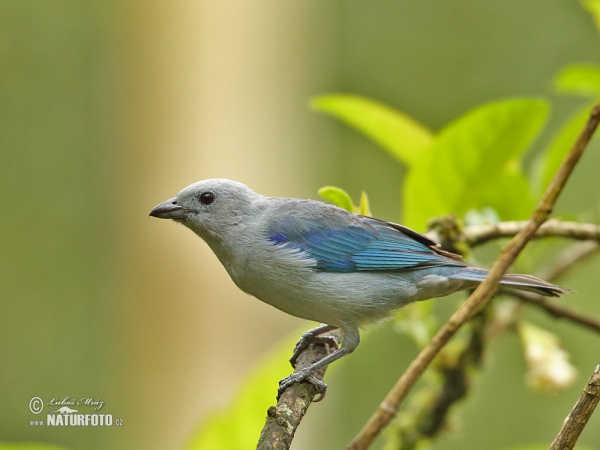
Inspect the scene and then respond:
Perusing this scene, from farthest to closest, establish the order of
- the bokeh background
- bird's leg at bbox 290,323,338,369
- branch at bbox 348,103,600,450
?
the bokeh background, bird's leg at bbox 290,323,338,369, branch at bbox 348,103,600,450

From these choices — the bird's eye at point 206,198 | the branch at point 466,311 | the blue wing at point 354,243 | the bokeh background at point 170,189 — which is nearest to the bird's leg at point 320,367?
the blue wing at point 354,243

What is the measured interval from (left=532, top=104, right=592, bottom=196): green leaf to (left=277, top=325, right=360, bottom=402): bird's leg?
1024 mm

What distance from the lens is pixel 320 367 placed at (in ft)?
8.50

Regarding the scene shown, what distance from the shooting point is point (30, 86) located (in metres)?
9.92


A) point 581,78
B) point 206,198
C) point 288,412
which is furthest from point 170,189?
point 288,412

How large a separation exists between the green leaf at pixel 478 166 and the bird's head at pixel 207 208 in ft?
2.49

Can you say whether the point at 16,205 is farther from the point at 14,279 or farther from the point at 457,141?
the point at 457,141

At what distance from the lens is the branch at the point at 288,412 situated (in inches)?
66.9

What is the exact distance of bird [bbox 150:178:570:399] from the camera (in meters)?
2.73

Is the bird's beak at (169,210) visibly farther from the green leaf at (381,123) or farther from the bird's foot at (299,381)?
the bird's foot at (299,381)

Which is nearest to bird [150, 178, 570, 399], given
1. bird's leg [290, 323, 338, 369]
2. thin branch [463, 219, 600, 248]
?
bird's leg [290, 323, 338, 369]

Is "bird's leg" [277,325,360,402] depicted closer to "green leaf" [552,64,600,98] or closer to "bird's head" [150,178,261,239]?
"bird's head" [150,178,261,239]

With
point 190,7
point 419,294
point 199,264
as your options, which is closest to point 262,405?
point 419,294

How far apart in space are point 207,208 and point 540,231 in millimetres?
1379
